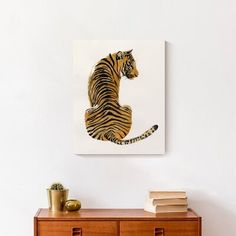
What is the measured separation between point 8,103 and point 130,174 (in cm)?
89

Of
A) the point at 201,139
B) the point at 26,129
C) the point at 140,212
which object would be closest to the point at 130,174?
the point at 140,212

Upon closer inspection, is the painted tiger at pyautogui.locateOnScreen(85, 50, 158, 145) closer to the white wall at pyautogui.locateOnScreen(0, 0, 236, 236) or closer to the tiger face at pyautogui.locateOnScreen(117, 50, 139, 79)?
the tiger face at pyautogui.locateOnScreen(117, 50, 139, 79)

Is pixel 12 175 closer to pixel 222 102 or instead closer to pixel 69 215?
pixel 69 215

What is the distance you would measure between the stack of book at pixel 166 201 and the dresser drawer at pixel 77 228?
282 millimetres

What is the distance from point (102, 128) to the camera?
3.40m

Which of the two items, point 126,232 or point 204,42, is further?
point 204,42

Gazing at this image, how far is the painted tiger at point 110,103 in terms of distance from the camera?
3.39 m

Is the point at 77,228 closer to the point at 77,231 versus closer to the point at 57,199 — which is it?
the point at 77,231

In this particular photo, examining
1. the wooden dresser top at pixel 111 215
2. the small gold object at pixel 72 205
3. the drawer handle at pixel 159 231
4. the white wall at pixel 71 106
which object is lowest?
the drawer handle at pixel 159 231

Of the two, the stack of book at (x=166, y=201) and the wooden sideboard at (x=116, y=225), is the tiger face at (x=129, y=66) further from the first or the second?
the wooden sideboard at (x=116, y=225)

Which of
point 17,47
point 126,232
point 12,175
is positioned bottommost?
point 126,232

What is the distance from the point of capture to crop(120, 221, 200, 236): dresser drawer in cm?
307

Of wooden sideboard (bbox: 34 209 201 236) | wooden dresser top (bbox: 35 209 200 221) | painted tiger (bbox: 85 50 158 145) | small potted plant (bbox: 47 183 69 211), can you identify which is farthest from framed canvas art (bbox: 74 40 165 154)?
wooden sideboard (bbox: 34 209 201 236)

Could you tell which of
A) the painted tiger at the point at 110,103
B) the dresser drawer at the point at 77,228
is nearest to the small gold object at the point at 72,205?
the dresser drawer at the point at 77,228
